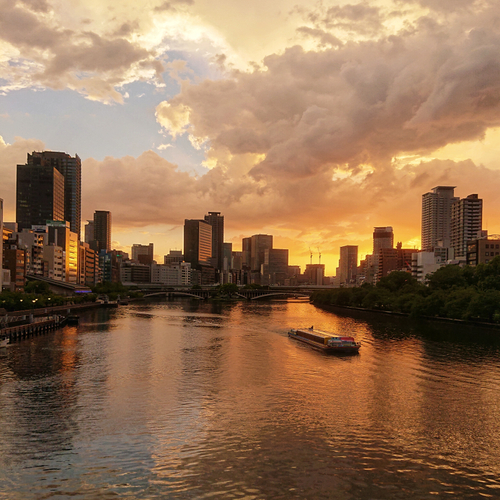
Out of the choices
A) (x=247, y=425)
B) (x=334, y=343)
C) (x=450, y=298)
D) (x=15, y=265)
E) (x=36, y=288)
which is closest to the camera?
(x=247, y=425)

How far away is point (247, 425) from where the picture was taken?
3688 cm

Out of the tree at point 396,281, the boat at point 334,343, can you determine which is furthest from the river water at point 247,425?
the tree at point 396,281

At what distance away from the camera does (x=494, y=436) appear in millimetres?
35312

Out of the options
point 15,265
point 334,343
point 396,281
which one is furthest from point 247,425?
point 396,281

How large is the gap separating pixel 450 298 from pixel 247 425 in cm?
9716

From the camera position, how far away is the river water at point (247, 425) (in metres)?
26.9

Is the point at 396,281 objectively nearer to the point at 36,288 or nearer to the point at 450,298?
the point at 450,298

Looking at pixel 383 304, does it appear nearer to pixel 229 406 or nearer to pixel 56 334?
pixel 56 334

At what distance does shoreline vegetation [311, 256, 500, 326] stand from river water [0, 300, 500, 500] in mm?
35525

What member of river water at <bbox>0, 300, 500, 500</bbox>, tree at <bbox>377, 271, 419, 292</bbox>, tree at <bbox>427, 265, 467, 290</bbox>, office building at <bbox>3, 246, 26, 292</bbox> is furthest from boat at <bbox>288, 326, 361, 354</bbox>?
office building at <bbox>3, 246, 26, 292</bbox>

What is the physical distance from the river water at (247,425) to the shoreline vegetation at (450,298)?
3553 centimetres

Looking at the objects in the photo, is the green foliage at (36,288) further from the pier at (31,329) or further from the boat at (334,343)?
the boat at (334,343)

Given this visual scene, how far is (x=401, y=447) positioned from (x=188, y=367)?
33866 millimetres

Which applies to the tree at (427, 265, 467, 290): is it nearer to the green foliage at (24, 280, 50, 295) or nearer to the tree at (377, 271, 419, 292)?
the tree at (377, 271, 419, 292)
